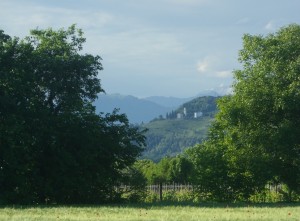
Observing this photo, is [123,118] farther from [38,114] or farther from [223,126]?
[223,126]

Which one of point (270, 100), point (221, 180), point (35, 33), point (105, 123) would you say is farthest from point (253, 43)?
point (35, 33)

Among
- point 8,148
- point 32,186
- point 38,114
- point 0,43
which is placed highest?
point 0,43

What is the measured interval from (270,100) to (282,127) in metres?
2.31

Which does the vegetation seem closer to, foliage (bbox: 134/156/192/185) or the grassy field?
the grassy field

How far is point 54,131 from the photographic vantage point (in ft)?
107

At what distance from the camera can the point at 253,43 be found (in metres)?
40.4

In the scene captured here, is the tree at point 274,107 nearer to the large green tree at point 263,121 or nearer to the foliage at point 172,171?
the large green tree at point 263,121

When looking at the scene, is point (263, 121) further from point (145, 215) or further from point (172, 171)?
point (172, 171)

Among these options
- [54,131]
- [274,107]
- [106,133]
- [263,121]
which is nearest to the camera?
[54,131]

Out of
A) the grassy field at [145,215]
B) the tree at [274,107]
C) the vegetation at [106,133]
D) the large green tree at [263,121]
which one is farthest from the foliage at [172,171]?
the grassy field at [145,215]

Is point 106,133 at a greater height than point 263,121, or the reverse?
point 263,121

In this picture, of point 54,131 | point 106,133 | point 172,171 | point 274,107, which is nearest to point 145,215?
point 54,131

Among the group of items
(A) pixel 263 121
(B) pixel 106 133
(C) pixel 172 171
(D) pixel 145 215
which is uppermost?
(A) pixel 263 121

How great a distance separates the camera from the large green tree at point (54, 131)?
31.7 m
